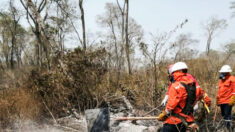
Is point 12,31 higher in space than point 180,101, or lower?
higher

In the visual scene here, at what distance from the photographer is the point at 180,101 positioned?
3061mm

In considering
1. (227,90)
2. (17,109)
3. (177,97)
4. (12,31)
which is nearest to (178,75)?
(177,97)

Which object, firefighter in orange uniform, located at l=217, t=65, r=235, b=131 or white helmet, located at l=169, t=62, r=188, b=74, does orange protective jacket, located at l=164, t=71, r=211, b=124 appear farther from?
firefighter in orange uniform, located at l=217, t=65, r=235, b=131

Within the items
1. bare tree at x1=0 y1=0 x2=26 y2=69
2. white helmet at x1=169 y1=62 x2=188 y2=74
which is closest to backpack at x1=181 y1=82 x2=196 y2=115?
white helmet at x1=169 y1=62 x2=188 y2=74

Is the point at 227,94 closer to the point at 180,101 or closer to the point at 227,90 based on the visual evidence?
the point at 227,90

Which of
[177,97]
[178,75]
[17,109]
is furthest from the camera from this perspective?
[17,109]

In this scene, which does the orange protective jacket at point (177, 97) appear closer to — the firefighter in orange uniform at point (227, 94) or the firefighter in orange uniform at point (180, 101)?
the firefighter in orange uniform at point (180, 101)

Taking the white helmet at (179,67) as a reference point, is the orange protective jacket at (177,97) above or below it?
below

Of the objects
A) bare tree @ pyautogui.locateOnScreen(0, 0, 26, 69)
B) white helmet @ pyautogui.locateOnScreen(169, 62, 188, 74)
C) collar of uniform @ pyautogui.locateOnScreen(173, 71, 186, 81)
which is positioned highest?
bare tree @ pyautogui.locateOnScreen(0, 0, 26, 69)

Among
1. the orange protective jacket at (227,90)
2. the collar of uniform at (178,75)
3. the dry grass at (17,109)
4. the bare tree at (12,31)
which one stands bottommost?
the dry grass at (17,109)

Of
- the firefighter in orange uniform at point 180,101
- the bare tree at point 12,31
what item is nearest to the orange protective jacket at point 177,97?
the firefighter in orange uniform at point 180,101

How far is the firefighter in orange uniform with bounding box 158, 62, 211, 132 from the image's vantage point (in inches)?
118

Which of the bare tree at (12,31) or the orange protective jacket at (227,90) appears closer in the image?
the orange protective jacket at (227,90)

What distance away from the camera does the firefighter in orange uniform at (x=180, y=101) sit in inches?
118
